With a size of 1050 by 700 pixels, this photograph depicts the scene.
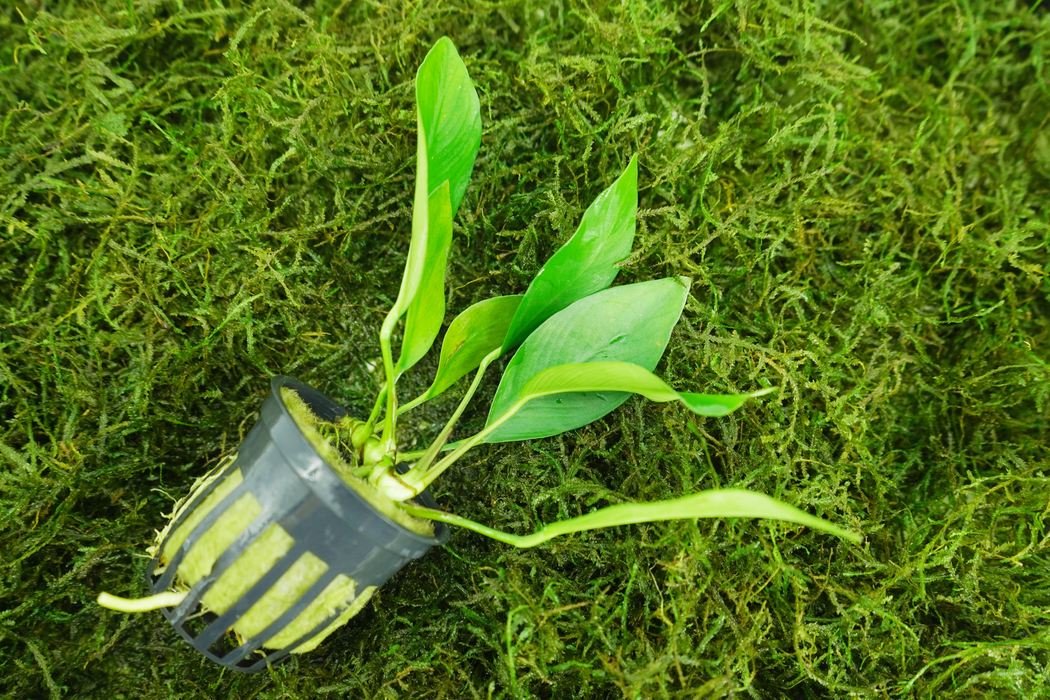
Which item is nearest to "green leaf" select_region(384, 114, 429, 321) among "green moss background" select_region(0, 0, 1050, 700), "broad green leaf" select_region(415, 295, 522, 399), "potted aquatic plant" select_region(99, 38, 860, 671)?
"potted aquatic plant" select_region(99, 38, 860, 671)

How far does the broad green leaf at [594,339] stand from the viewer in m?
0.66

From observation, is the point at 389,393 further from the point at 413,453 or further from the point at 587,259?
the point at 587,259

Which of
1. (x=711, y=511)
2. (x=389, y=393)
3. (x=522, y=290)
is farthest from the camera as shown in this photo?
(x=522, y=290)

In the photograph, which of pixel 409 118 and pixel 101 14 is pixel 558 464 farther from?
pixel 101 14

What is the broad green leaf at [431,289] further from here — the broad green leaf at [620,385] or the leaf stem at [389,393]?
the broad green leaf at [620,385]

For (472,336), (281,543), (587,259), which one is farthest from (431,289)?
(281,543)

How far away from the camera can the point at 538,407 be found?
667 millimetres

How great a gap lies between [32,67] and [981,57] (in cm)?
142

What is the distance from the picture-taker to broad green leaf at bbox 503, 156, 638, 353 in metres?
0.64

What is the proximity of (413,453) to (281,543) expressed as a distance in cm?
17

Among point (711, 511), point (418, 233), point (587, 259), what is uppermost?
point (418, 233)

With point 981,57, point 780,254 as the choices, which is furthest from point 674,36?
point 981,57

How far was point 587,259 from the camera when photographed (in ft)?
2.18

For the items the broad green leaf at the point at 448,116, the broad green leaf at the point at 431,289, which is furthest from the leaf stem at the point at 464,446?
the broad green leaf at the point at 448,116
